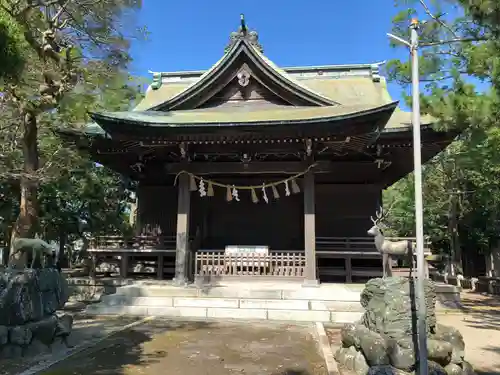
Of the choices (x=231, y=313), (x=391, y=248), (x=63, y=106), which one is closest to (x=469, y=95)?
(x=391, y=248)

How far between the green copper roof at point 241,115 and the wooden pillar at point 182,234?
6.94 feet

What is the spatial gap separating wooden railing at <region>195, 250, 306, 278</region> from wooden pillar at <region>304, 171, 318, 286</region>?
53 centimetres

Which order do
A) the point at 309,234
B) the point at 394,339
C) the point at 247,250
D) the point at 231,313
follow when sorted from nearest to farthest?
the point at 394,339, the point at 231,313, the point at 309,234, the point at 247,250

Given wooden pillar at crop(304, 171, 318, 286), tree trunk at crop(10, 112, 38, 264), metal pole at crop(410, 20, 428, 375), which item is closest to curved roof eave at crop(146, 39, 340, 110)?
wooden pillar at crop(304, 171, 318, 286)

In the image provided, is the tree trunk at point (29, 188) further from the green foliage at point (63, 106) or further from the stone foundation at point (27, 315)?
the stone foundation at point (27, 315)

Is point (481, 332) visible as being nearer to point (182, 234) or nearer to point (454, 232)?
point (182, 234)

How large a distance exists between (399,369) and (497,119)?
6928mm

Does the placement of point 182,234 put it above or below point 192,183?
below

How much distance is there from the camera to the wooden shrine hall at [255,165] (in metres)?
12.7

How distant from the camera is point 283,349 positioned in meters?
7.79

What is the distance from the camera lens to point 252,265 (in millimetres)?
13352

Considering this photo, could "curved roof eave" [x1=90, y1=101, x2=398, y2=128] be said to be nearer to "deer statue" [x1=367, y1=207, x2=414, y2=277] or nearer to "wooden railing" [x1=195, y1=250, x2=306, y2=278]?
"deer statue" [x1=367, y1=207, x2=414, y2=277]

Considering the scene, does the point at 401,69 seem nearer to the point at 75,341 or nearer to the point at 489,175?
the point at 489,175

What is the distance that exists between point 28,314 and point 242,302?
19.2ft
